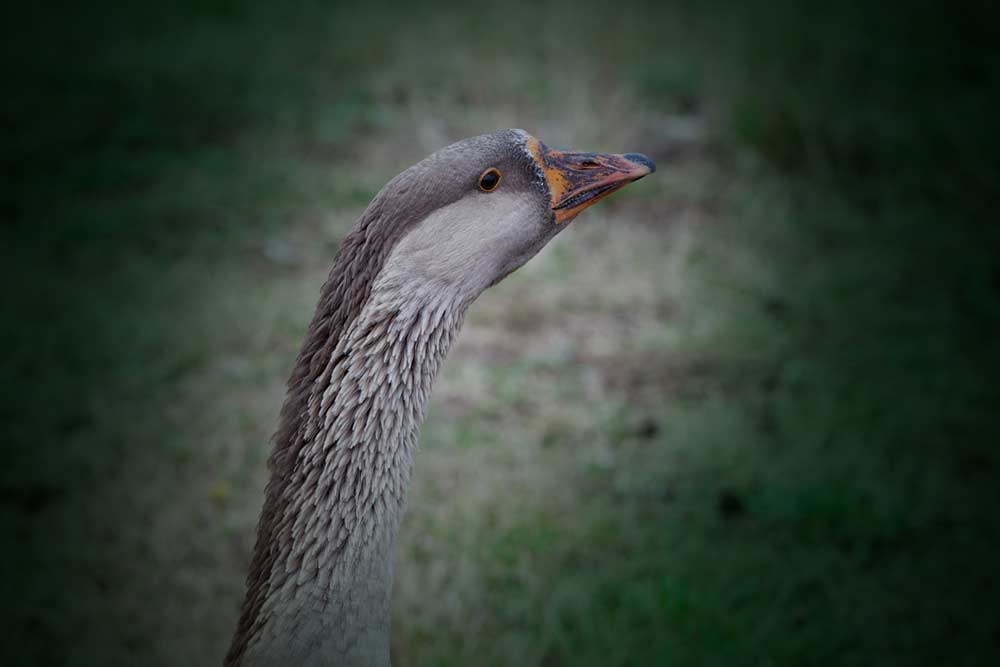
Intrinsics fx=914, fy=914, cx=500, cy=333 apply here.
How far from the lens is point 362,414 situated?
6.24 feet

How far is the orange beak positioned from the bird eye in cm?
11

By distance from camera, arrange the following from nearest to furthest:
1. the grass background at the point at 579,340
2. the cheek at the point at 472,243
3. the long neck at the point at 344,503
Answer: the long neck at the point at 344,503 → the cheek at the point at 472,243 → the grass background at the point at 579,340

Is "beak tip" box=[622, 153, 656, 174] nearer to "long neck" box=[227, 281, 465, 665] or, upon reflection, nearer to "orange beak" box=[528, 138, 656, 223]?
"orange beak" box=[528, 138, 656, 223]

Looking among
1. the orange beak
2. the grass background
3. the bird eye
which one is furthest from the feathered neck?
the grass background

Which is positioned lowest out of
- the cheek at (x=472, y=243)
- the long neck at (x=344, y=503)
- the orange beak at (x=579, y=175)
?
the long neck at (x=344, y=503)

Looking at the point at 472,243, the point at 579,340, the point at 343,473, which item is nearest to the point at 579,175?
the point at 472,243

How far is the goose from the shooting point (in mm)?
1823

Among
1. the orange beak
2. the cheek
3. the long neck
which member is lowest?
the long neck

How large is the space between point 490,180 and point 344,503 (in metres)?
0.77

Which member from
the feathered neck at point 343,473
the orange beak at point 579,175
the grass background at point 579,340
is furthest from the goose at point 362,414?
the grass background at point 579,340

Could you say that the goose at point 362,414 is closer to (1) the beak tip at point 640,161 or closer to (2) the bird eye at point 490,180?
(2) the bird eye at point 490,180

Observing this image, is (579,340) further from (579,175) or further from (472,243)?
(472,243)

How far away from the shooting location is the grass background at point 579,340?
299cm

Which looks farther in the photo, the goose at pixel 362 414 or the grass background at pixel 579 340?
the grass background at pixel 579 340
